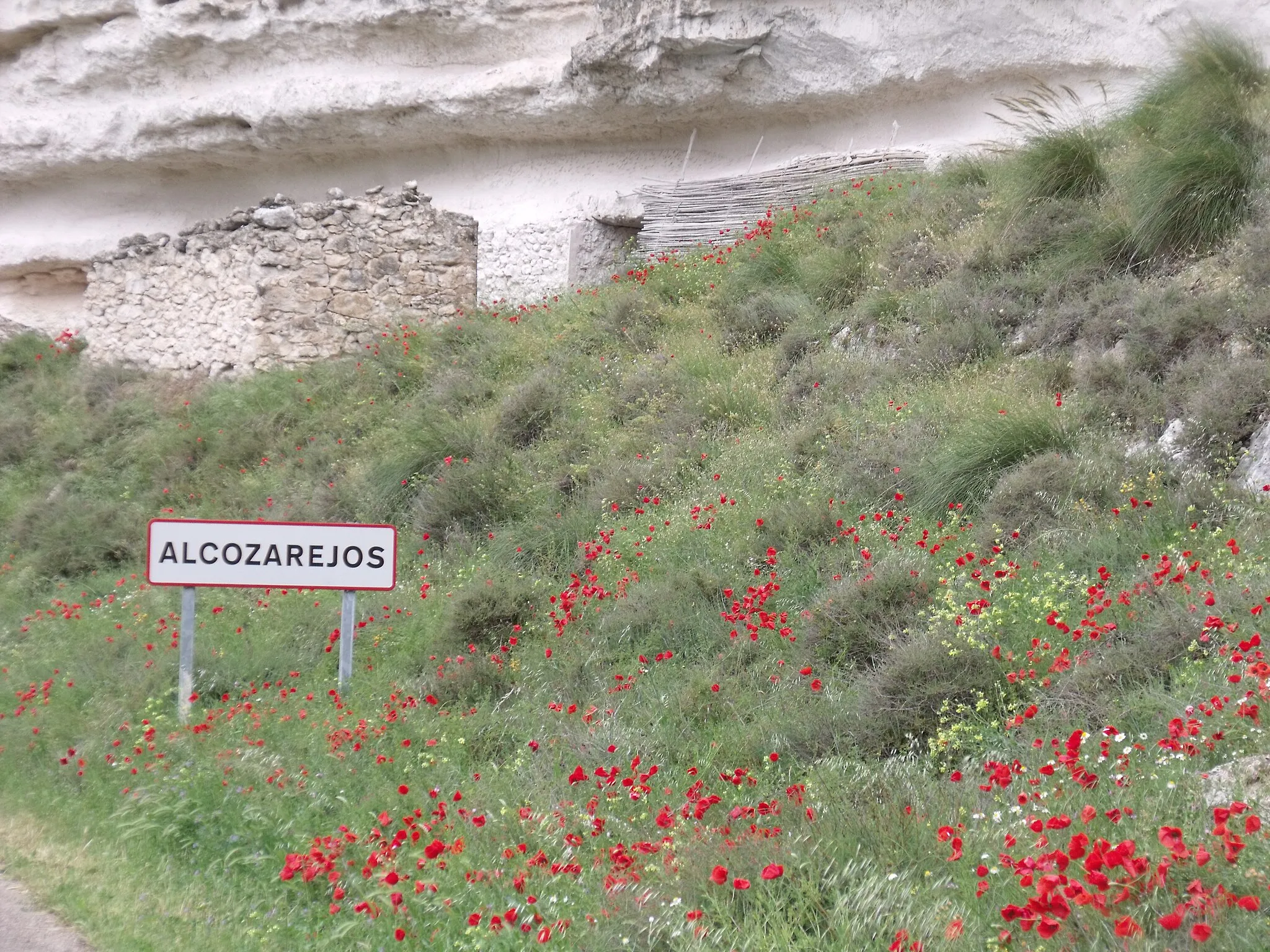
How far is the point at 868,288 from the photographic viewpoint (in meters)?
8.77

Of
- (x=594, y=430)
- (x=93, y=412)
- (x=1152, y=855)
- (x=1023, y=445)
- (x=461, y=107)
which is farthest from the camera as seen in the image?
(x=461, y=107)

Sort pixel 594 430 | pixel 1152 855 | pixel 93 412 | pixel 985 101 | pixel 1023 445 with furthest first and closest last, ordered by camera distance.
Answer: pixel 93 412 < pixel 985 101 < pixel 594 430 < pixel 1023 445 < pixel 1152 855

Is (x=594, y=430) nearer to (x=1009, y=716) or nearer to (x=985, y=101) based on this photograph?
(x=1009, y=716)

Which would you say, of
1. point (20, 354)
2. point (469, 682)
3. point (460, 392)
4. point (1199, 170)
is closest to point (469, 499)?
point (460, 392)

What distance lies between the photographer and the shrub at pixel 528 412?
904cm

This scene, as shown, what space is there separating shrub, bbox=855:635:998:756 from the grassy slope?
0.02 metres

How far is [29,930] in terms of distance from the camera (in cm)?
392

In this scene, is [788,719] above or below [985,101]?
below

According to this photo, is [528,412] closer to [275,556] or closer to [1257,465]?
[275,556]

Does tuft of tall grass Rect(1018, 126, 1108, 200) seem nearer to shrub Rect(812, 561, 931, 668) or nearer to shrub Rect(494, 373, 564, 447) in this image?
shrub Rect(494, 373, 564, 447)

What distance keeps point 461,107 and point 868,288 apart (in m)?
7.58

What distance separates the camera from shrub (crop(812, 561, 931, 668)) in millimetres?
4750

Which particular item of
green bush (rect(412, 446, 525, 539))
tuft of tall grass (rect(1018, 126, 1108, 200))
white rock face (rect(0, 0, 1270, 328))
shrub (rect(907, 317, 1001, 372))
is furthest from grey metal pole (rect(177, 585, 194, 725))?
white rock face (rect(0, 0, 1270, 328))

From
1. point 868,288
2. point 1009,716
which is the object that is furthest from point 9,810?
point 868,288
